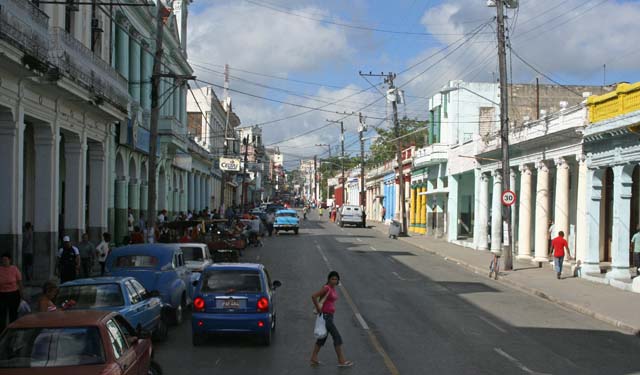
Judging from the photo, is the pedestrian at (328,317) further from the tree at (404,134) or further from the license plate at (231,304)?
the tree at (404,134)

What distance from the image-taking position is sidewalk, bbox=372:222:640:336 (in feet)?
62.0

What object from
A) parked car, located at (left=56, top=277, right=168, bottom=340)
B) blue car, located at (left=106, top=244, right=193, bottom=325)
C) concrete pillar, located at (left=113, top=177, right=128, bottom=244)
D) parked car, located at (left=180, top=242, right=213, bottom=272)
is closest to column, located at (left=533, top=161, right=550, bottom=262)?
parked car, located at (left=180, top=242, right=213, bottom=272)

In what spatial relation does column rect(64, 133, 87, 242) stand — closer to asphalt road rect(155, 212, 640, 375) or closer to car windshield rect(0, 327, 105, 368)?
asphalt road rect(155, 212, 640, 375)

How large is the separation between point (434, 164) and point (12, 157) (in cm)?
3934

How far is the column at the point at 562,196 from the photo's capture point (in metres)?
30.3

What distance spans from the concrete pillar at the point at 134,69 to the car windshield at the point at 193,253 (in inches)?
612

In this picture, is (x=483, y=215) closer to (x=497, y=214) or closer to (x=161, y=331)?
(x=497, y=214)

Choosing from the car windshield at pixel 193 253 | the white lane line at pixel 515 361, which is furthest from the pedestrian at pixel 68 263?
the white lane line at pixel 515 361

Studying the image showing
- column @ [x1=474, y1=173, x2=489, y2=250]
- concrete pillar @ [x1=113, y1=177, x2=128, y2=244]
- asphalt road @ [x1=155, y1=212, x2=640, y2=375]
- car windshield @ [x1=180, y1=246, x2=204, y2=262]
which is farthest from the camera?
column @ [x1=474, y1=173, x2=489, y2=250]

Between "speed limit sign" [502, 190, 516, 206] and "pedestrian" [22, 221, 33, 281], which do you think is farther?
"speed limit sign" [502, 190, 516, 206]

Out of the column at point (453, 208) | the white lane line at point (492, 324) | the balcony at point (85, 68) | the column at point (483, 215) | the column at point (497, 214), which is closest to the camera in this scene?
the white lane line at point (492, 324)

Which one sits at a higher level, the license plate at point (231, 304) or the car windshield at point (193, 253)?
the car windshield at point (193, 253)

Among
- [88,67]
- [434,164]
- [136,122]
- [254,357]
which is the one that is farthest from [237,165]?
[254,357]

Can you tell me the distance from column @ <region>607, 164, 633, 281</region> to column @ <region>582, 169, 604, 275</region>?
5.95 ft
